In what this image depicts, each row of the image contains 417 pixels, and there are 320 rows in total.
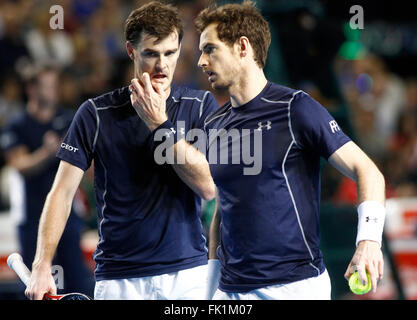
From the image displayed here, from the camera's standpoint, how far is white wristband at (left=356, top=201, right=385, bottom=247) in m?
3.23

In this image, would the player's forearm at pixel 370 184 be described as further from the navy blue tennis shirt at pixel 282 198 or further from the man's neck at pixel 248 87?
the man's neck at pixel 248 87

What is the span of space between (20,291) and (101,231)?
402 centimetres

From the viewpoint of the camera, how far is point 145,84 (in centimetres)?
388

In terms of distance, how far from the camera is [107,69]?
33.1ft

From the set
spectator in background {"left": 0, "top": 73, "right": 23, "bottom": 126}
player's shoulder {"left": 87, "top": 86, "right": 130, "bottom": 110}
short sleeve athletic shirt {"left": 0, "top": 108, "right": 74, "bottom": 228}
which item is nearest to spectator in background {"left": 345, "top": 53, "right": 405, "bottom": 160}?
spectator in background {"left": 0, "top": 73, "right": 23, "bottom": 126}

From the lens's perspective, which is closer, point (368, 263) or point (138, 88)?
point (368, 263)

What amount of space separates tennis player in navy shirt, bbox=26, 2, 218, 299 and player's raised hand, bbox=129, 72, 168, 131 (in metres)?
0.04

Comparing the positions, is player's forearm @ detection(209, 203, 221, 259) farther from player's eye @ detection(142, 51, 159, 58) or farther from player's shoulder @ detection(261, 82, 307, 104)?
player's eye @ detection(142, 51, 159, 58)

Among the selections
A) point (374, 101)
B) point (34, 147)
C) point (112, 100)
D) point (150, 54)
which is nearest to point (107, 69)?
point (34, 147)

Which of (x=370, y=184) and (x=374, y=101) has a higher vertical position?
(x=370, y=184)

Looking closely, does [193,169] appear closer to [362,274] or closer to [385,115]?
[362,274]

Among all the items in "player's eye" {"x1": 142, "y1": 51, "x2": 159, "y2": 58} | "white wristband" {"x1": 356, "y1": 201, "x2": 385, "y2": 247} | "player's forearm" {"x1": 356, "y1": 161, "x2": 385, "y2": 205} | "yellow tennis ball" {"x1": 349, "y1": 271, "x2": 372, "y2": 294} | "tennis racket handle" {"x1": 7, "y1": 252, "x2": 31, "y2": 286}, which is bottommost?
"tennis racket handle" {"x1": 7, "y1": 252, "x2": 31, "y2": 286}

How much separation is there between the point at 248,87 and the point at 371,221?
0.94 metres
